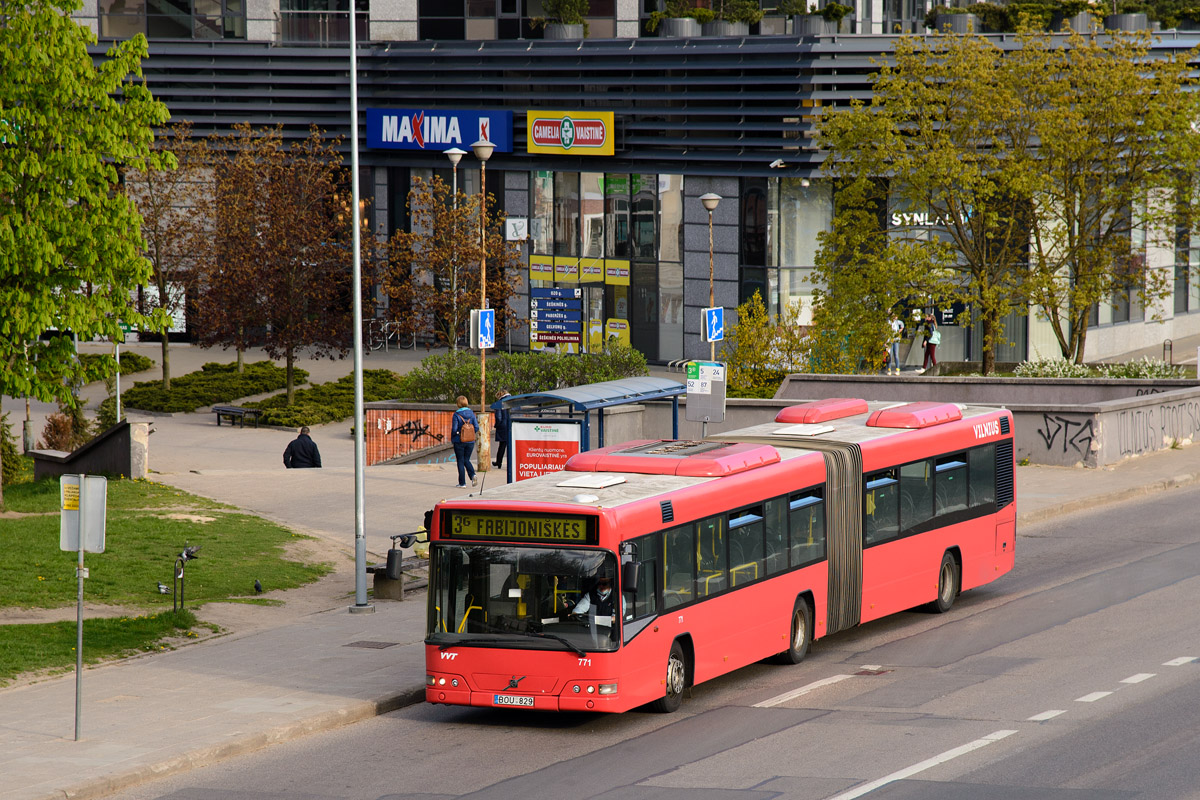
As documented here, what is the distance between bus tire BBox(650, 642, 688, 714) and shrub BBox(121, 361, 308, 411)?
106 ft

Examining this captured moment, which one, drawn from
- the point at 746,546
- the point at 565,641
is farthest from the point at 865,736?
the point at 746,546

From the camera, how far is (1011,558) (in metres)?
21.5

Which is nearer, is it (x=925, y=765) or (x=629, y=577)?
(x=925, y=765)

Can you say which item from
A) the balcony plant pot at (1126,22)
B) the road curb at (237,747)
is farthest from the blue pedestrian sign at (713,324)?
the balcony plant pot at (1126,22)

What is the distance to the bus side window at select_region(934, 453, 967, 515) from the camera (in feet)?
65.5

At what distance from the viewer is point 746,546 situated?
53.3 feet

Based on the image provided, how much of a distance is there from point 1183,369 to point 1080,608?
20228 millimetres

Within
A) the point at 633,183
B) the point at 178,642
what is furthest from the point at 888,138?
the point at 178,642

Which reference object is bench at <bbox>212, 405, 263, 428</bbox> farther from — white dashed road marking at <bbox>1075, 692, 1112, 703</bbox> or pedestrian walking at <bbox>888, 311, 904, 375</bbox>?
white dashed road marking at <bbox>1075, 692, 1112, 703</bbox>

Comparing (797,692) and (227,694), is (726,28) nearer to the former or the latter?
(797,692)

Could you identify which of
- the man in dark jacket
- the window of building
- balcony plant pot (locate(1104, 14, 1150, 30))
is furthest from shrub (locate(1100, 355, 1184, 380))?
the window of building

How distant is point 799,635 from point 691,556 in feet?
8.48

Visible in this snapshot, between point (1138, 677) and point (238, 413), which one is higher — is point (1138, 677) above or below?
below

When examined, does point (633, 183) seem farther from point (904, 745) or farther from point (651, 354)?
point (904, 745)
